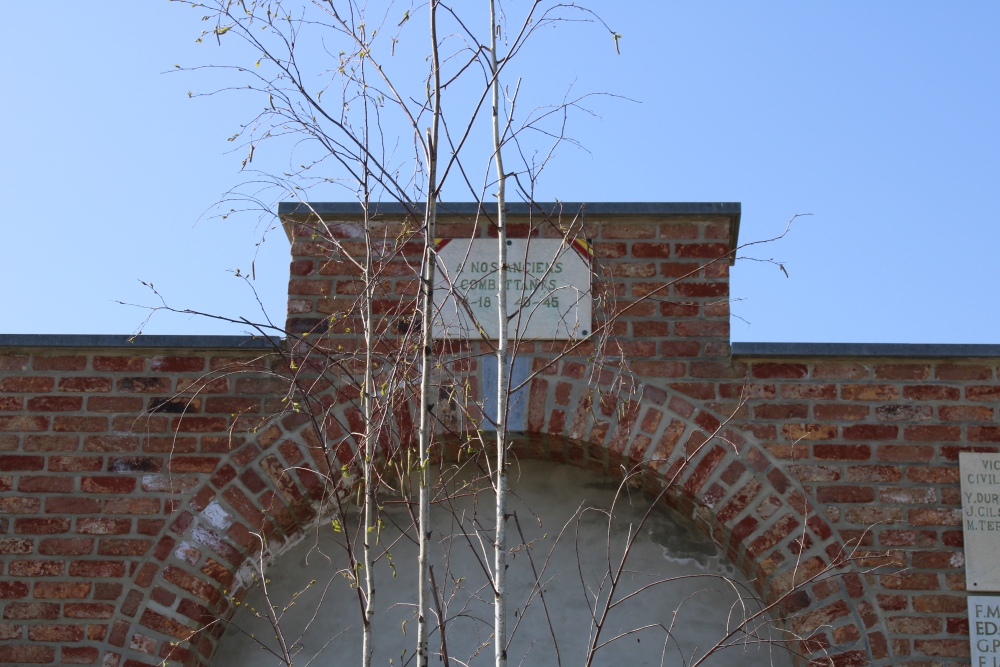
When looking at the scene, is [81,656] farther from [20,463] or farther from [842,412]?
[842,412]

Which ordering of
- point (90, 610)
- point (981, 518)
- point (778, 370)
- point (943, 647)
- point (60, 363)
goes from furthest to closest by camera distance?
point (60, 363)
point (778, 370)
point (90, 610)
point (981, 518)
point (943, 647)

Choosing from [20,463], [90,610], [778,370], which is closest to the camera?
[90,610]

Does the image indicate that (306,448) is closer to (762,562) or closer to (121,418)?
(121,418)

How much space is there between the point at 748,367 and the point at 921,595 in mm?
1003

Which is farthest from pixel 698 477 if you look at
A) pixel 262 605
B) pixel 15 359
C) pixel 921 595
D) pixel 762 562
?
pixel 15 359

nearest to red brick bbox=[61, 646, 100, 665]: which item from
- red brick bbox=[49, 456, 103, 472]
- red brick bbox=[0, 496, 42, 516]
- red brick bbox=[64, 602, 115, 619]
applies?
red brick bbox=[64, 602, 115, 619]

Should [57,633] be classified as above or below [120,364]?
below

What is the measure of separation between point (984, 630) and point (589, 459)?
151 cm

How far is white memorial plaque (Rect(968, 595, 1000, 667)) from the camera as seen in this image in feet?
14.4

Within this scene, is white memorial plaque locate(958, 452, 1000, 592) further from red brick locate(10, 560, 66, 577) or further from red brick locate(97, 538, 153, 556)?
red brick locate(10, 560, 66, 577)

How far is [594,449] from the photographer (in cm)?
480

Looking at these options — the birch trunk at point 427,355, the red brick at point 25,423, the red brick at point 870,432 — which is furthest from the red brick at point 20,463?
the red brick at point 870,432

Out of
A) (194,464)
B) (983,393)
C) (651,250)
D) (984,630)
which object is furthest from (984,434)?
(194,464)

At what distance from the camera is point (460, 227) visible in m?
5.04
